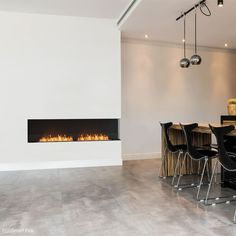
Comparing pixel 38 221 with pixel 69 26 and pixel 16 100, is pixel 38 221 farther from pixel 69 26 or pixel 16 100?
pixel 69 26

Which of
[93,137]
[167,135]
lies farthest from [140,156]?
[167,135]

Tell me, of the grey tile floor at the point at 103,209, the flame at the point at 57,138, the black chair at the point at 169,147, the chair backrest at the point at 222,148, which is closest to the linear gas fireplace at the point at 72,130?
the flame at the point at 57,138

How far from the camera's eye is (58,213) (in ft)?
9.82

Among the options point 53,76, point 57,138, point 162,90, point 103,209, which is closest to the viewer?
point 103,209

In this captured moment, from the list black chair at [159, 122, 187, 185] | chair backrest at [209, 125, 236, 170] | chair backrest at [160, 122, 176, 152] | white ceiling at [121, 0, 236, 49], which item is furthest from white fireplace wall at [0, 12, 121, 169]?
chair backrest at [209, 125, 236, 170]

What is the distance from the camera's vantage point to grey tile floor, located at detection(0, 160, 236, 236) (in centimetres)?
258

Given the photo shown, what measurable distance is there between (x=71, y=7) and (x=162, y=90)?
3171 mm

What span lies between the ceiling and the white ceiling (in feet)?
1.23

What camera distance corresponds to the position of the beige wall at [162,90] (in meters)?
6.69

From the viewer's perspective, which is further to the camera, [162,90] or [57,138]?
[162,90]

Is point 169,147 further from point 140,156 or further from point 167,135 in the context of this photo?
point 140,156

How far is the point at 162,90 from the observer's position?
22.9 ft

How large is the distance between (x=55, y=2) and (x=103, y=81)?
1873 mm

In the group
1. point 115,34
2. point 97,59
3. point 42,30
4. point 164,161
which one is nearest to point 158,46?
point 115,34
